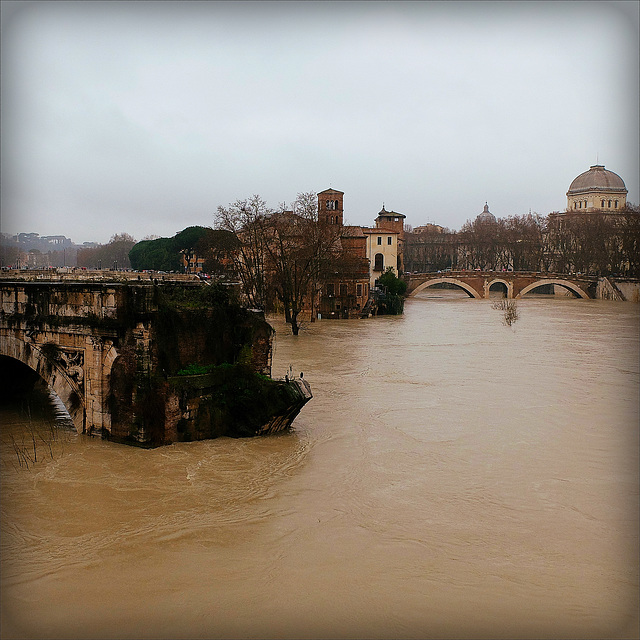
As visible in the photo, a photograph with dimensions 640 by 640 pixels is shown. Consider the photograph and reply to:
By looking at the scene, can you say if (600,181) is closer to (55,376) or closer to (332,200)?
(332,200)

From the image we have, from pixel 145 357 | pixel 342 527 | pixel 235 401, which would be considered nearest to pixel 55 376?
pixel 145 357

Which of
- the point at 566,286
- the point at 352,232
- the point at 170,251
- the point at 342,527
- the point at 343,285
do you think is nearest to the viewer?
the point at 342,527

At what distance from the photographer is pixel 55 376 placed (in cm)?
1124

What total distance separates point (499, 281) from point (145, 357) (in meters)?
51.3

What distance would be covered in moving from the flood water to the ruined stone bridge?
42731mm

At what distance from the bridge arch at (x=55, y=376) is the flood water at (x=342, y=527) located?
53 centimetres

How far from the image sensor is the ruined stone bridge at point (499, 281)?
56938mm

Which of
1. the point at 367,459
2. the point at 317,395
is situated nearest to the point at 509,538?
the point at 367,459

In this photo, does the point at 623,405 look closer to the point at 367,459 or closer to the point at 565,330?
the point at 367,459

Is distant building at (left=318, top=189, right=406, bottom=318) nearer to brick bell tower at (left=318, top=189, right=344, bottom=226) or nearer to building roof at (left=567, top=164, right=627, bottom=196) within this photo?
brick bell tower at (left=318, top=189, right=344, bottom=226)

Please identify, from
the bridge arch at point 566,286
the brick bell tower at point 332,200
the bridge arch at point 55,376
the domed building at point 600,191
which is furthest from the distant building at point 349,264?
the domed building at point 600,191

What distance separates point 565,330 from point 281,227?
581 inches

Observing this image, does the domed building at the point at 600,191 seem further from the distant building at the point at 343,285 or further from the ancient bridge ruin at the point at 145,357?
the ancient bridge ruin at the point at 145,357

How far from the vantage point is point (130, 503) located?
8.86 meters
